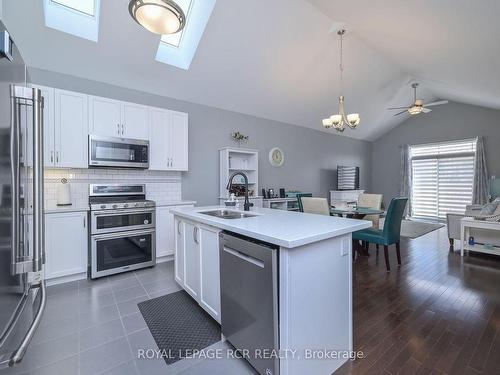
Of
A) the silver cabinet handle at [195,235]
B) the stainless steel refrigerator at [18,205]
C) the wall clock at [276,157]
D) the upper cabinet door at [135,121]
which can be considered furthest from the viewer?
the wall clock at [276,157]

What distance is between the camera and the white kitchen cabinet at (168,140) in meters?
3.67

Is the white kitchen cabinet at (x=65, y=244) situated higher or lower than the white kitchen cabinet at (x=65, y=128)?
lower

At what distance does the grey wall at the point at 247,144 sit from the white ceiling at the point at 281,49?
0.16 metres

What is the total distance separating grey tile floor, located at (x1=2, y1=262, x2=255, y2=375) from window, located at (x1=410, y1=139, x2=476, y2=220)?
8115 millimetres

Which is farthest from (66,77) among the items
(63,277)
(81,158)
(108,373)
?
(108,373)

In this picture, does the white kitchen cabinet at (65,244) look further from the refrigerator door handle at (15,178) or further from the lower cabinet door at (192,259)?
the refrigerator door handle at (15,178)

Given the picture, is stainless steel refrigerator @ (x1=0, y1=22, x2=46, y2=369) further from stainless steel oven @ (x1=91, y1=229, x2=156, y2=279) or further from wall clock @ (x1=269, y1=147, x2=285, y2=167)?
wall clock @ (x1=269, y1=147, x2=285, y2=167)

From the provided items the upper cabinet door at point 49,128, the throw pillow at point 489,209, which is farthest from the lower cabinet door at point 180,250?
the throw pillow at point 489,209

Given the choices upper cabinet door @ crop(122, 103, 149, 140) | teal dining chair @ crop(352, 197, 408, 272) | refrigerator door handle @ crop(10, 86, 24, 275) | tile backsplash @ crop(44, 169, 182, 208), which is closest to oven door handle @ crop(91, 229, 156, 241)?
tile backsplash @ crop(44, 169, 182, 208)

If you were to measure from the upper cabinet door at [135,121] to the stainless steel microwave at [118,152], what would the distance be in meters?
0.15

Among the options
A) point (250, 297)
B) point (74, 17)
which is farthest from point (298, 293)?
point (74, 17)

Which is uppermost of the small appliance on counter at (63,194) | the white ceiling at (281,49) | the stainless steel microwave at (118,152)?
the white ceiling at (281,49)

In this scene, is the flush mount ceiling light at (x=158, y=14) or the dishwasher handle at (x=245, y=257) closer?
the dishwasher handle at (x=245, y=257)

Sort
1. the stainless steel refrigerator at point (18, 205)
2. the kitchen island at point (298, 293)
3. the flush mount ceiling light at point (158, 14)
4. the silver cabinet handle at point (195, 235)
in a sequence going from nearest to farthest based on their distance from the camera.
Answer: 1. the stainless steel refrigerator at point (18, 205)
2. the kitchen island at point (298, 293)
3. the flush mount ceiling light at point (158, 14)
4. the silver cabinet handle at point (195, 235)
